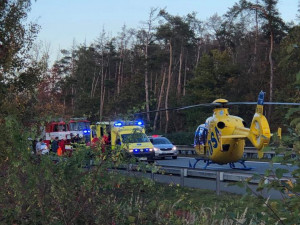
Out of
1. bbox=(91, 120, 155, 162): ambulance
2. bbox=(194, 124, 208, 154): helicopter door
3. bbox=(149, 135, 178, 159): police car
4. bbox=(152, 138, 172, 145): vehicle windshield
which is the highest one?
bbox=(91, 120, 155, 162): ambulance

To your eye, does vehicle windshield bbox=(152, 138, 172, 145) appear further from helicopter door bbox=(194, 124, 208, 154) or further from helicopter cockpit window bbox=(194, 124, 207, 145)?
helicopter cockpit window bbox=(194, 124, 207, 145)

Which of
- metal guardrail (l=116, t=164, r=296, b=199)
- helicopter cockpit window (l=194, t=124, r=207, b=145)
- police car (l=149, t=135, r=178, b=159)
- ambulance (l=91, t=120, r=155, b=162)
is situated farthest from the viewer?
police car (l=149, t=135, r=178, b=159)

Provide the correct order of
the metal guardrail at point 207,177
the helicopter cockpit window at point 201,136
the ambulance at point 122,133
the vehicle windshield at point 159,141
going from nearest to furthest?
the ambulance at point 122,133, the metal guardrail at point 207,177, the helicopter cockpit window at point 201,136, the vehicle windshield at point 159,141

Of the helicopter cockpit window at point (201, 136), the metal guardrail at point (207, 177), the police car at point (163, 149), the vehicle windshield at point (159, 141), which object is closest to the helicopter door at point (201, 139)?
the helicopter cockpit window at point (201, 136)

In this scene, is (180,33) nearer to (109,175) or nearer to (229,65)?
(229,65)

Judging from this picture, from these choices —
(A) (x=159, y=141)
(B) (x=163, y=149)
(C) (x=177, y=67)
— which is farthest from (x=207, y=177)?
(C) (x=177, y=67)

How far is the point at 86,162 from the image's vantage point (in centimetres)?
716

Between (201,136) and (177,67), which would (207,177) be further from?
(177,67)

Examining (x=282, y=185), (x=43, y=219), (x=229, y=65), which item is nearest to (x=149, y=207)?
(x=43, y=219)

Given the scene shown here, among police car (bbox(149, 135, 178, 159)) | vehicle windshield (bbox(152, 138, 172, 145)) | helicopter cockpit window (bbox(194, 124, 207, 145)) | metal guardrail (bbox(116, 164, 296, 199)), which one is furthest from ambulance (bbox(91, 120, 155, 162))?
vehicle windshield (bbox(152, 138, 172, 145))

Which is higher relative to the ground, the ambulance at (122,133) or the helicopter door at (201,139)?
the ambulance at (122,133)

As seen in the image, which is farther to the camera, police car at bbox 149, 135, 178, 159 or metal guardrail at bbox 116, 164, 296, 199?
police car at bbox 149, 135, 178, 159

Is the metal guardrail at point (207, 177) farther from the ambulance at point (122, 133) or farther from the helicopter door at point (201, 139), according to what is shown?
the ambulance at point (122, 133)

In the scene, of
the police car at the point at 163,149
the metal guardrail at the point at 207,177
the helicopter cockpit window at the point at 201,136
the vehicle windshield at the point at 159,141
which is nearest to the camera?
the metal guardrail at the point at 207,177
